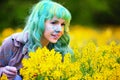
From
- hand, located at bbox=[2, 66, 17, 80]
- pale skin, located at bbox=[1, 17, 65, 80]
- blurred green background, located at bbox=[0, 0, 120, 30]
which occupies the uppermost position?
pale skin, located at bbox=[1, 17, 65, 80]

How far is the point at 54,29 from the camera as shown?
16.5ft

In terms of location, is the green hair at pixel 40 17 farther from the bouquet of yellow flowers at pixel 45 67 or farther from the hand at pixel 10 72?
the bouquet of yellow flowers at pixel 45 67

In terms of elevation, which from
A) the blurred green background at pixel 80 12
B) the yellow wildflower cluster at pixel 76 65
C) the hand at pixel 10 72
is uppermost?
the yellow wildflower cluster at pixel 76 65

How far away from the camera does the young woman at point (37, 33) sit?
504cm

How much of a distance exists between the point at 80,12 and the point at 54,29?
10.2 m

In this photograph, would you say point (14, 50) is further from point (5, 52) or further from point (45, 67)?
point (45, 67)

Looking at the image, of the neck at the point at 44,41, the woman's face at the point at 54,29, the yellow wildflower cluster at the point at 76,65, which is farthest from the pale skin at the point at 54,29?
the yellow wildflower cluster at the point at 76,65

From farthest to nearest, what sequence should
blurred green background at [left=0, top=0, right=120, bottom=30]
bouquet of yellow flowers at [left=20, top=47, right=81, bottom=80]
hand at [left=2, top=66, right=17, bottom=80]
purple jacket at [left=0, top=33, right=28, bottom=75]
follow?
blurred green background at [left=0, top=0, right=120, bottom=30]
purple jacket at [left=0, top=33, right=28, bottom=75]
hand at [left=2, top=66, right=17, bottom=80]
bouquet of yellow flowers at [left=20, top=47, right=81, bottom=80]

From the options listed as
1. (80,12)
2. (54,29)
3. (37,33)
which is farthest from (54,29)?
(80,12)

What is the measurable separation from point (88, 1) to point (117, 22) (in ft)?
4.87

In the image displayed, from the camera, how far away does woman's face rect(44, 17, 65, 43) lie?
503cm

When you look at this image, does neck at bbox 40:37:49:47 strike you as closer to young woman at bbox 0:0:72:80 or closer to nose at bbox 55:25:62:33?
young woman at bbox 0:0:72:80

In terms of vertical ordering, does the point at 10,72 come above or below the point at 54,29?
below

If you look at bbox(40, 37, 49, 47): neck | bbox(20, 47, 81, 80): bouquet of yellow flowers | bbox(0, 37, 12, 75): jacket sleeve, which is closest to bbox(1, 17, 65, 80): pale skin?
bbox(40, 37, 49, 47): neck
